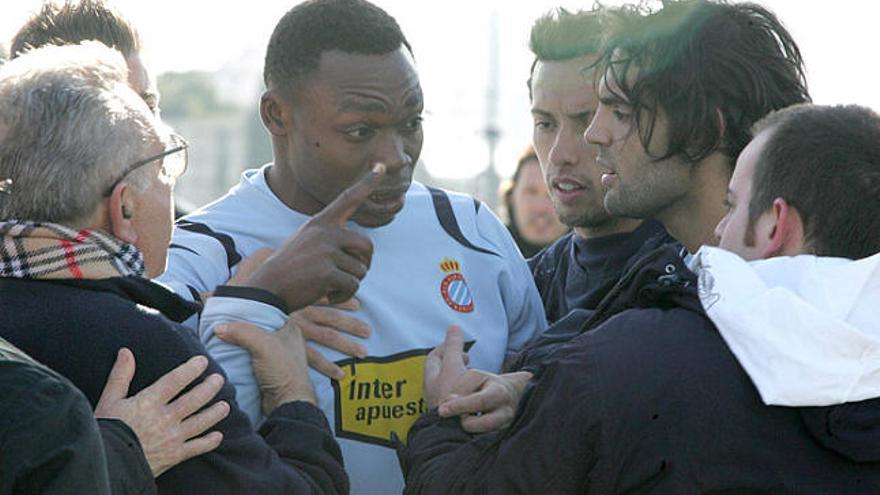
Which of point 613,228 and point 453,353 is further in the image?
point 613,228

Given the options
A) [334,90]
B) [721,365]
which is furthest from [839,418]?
[334,90]

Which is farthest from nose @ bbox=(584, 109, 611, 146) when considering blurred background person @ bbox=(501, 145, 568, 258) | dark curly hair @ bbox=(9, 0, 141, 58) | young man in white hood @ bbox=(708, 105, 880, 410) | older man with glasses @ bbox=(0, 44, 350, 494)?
blurred background person @ bbox=(501, 145, 568, 258)

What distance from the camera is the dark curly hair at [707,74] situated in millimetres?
3836

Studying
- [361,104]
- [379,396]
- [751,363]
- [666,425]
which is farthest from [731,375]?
[361,104]

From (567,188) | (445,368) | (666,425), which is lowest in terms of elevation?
(445,368)

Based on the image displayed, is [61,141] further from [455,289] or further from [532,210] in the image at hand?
Result: [532,210]

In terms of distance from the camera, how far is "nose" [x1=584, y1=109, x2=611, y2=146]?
3.91 m

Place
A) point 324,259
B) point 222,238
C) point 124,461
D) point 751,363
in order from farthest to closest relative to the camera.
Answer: point 222,238 → point 324,259 → point 751,363 → point 124,461

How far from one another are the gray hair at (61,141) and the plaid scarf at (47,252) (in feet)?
0.16

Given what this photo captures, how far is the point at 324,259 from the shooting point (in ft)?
11.7

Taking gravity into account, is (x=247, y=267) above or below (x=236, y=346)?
above

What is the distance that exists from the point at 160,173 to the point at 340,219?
2.10 ft

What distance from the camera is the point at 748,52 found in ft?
12.9

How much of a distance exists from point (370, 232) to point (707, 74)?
3.31 feet
